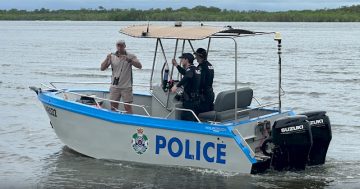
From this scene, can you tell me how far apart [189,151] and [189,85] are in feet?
3.27

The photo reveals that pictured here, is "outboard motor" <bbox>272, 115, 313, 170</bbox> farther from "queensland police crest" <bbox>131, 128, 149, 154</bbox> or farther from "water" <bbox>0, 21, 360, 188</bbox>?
"queensland police crest" <bbox>131, 128, 149, 154</bbox>

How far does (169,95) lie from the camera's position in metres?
11.2

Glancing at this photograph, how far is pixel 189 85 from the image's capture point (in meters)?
10.8

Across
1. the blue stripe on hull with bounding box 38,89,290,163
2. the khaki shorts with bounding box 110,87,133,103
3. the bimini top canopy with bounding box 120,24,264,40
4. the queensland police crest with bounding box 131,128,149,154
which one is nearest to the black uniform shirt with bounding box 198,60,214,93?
the bimini top canopy with bounding box 120,24,264,40

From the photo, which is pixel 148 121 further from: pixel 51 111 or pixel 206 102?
pixel 51 111

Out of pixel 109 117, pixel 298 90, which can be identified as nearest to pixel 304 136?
pixel 109 117

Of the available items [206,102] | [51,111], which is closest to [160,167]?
[206,102]

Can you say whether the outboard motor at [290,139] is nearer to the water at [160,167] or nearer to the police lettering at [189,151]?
the water at [160,167]

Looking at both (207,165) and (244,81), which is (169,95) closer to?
(207,165)

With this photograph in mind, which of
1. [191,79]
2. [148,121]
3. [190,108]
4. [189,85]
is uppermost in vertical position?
[191,79]

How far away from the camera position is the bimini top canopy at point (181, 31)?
34.5 feet

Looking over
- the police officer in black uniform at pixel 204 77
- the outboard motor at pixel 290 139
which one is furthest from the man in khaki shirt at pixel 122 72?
the outboard motor at pixel 290 139

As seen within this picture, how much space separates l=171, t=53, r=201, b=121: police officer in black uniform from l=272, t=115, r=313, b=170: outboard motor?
4.35 ft

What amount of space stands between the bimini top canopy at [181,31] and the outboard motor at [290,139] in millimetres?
1466
